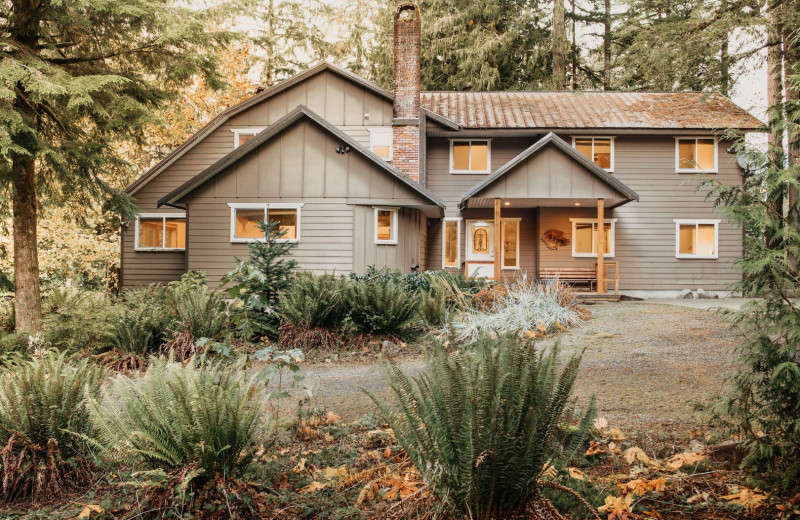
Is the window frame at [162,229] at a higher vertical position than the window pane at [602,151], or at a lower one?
lower

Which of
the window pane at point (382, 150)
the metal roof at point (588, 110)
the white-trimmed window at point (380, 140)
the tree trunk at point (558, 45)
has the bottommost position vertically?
the window pane at point (382, 150)

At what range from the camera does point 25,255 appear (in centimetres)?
877

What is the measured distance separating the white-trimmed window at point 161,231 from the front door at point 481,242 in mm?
9917

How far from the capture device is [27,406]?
3400 millimetres

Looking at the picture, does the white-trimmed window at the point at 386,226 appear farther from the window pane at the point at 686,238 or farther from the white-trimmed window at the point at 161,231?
the window pane at the point at 686,238

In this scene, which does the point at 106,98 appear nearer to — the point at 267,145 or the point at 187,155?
the point at 267,145

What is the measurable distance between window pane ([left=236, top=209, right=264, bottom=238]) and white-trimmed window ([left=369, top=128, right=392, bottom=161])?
485 cm

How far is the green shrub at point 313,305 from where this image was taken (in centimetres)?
899

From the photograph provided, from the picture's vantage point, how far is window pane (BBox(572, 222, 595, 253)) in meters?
18.5

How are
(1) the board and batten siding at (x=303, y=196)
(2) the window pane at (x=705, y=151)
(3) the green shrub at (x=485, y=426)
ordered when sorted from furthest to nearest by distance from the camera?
(2) the window pane at (x=705, y=151), (1) the board and batten siding at (x=303, y=196), (3) the green shrub at (x=485, y=426)

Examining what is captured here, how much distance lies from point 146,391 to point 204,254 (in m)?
12.3

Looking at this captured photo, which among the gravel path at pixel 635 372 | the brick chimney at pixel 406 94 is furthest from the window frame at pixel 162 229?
the gravel path at pixel 635 372

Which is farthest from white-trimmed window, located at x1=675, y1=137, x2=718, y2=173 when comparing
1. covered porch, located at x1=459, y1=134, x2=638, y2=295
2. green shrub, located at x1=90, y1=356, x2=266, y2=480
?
green shrub, located at x1=90, y1=356, x2=266, y2=480

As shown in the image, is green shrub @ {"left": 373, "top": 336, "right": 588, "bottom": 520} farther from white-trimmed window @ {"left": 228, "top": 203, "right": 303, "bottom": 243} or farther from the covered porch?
the covered porch
